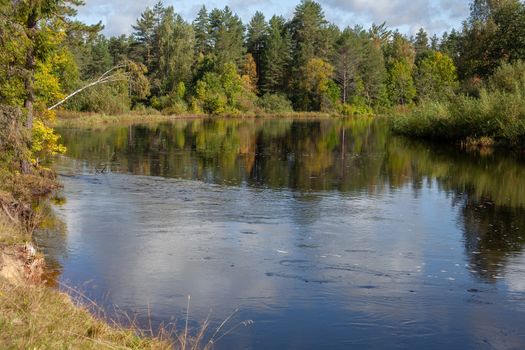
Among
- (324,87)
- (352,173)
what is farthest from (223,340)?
(324,87)

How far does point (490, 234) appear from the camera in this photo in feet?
53.7

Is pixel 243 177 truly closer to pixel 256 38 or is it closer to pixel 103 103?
pixel 103 103

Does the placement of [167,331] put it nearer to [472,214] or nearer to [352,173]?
[472,214]

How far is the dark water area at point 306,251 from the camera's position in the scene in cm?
1024

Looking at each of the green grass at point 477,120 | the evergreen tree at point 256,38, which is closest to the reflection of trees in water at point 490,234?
the green grass at point 477,120

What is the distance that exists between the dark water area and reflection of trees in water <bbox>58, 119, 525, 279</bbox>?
5.3 inches

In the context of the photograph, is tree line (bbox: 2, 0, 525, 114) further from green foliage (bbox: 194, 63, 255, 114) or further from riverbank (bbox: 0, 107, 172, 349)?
riverbank (bbox: 0, 107, 172, 349)

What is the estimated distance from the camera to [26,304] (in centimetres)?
802

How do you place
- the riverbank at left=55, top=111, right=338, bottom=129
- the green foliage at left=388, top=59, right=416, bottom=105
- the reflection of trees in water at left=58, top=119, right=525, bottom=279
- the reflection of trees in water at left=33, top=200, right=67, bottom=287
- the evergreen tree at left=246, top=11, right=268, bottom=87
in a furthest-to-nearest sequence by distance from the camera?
the evergreen tree at left=246, top=11, right=268, bottom=87
the green foliage at left=388, top=59, right=416, bottom=105
the riverbank at left=55, top=111, right=338, bottom=129
the reflection of trees in water at left=58, top=119, right=525, bottom=279
the reflection of trees in water at left=33, top=200, right=67, bottom=287

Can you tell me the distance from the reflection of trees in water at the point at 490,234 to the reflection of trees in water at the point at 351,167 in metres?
0.02

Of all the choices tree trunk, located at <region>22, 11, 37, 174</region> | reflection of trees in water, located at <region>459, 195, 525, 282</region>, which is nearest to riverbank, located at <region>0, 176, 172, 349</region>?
tree trunk, located at <region>22, 11, 37, 174</region>

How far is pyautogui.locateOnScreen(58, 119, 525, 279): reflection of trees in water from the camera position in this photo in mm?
17969

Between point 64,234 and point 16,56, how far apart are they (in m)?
4.56

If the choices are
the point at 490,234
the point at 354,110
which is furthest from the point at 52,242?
the point at 354,110
